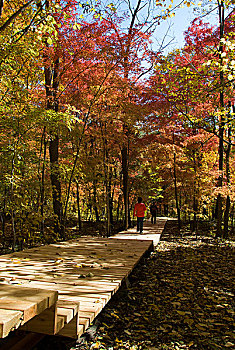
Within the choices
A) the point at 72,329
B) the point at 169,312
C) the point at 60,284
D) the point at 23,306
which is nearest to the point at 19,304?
the point at 23,306

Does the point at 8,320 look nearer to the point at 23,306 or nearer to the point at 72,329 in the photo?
the point at 23,306

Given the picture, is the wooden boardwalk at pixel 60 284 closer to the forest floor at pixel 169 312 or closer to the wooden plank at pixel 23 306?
the wooden plank at pixel 23 306

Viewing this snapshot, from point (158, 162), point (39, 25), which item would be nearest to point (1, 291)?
point (39, 25)

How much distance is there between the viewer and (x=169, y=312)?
3.77 meters

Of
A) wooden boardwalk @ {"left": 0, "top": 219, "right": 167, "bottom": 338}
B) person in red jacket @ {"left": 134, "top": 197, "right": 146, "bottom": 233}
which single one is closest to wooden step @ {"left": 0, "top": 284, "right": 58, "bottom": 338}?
wooden boardwalk @ {"left": 0, "top": 219, "right": 167, "bottom": 338}

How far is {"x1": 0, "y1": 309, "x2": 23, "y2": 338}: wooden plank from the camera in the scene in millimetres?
1262

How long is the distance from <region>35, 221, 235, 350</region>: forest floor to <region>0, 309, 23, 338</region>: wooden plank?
1448 mm

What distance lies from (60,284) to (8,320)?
1624 millimetres

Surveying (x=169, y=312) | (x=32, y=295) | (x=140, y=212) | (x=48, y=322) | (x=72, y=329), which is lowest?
(x=169, y=312)

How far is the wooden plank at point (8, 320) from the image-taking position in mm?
1262

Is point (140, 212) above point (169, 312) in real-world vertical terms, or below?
above

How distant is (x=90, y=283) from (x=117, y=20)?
7750mm

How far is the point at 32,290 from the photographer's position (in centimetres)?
174

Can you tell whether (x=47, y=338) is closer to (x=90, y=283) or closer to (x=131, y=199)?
(x=90, y=283)
